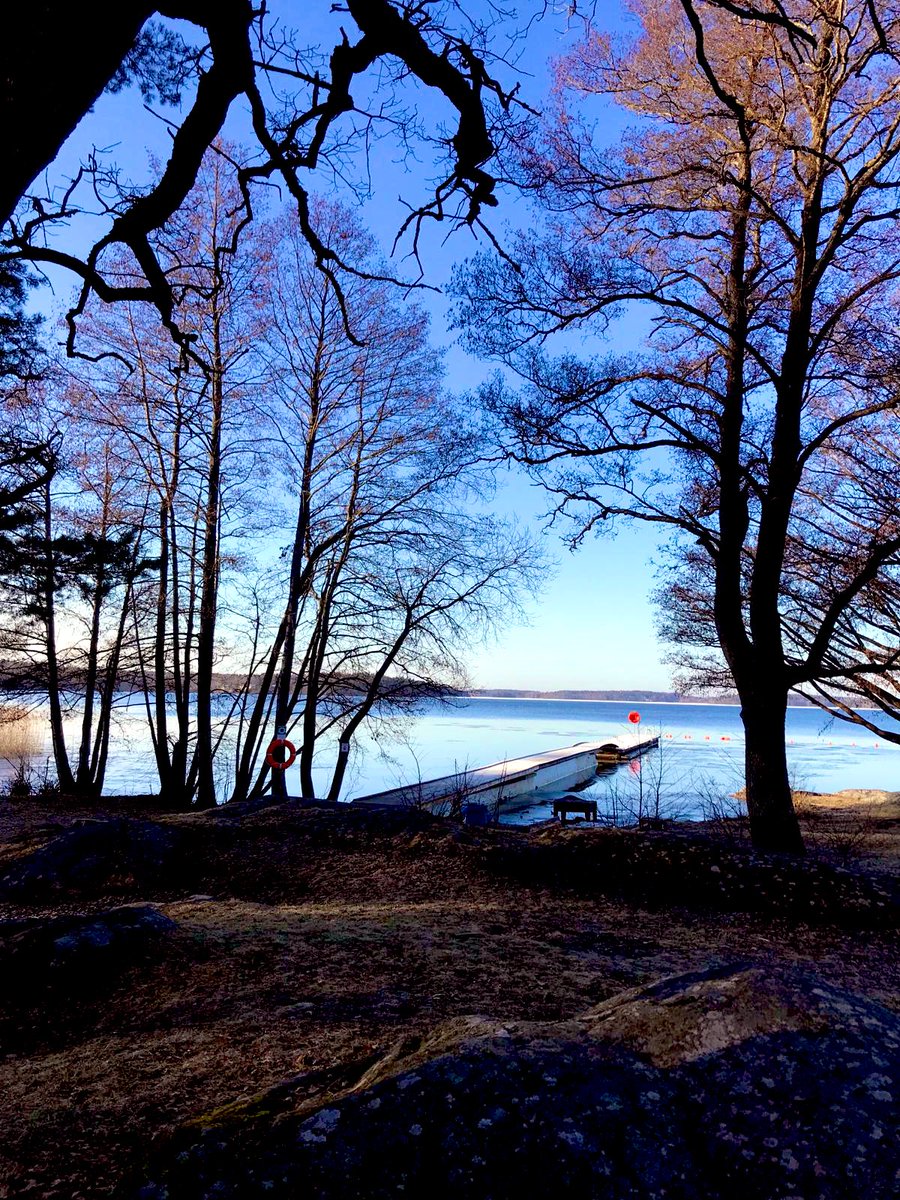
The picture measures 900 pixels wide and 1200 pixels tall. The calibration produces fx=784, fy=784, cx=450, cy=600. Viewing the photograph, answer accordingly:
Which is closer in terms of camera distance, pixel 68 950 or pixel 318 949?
pixel 68 950

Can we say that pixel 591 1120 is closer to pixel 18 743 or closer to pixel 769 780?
pixel 769 780

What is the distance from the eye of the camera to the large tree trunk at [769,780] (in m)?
7.61

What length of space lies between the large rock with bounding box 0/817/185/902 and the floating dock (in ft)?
29.0

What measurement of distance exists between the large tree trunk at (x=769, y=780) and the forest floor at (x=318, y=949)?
1057 mm

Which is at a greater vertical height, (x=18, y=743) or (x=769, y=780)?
(x=769, y=780)

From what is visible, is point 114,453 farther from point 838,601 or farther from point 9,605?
point 838,601

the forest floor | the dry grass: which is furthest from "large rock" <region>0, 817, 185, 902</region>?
the dry grass

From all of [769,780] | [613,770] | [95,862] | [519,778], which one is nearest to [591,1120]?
[95,862]

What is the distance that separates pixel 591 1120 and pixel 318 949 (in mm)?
2681

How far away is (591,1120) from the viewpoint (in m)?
1.65

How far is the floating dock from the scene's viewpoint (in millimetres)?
17297

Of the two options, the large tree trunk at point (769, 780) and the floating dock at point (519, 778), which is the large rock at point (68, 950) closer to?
the large tree trunk at point (769, 780)

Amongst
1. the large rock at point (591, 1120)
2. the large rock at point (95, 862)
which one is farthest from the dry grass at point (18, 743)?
the large rock at point (591, 1120)

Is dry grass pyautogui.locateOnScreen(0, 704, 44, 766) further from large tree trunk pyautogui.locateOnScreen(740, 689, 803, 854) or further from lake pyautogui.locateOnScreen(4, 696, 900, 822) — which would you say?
large tree trunk pyautogui.locateOnScreen(740, 689, 803, 854)
